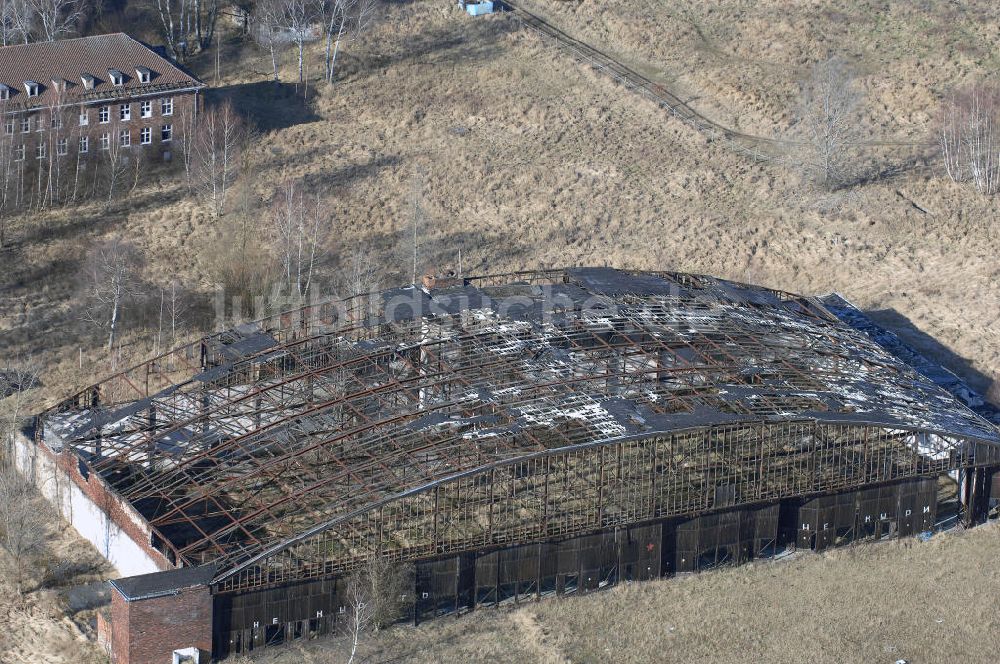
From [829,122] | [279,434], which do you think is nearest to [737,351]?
[279,434]

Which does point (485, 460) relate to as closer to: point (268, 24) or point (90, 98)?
point (90, 98)

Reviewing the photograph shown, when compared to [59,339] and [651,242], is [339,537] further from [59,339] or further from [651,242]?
[651,242]

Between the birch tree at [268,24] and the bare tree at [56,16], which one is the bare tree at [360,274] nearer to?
the birch tree at [268,24]

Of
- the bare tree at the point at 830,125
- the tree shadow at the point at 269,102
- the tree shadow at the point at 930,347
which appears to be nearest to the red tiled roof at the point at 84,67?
the tree shadow at the point at 269,102

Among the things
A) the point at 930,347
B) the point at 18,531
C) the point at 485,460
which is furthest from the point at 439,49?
the point at 18,531

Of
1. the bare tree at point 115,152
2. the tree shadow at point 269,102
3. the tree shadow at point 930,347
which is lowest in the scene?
the tree shadow at point 930,347

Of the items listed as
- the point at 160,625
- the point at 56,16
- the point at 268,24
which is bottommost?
the point at 160,625
